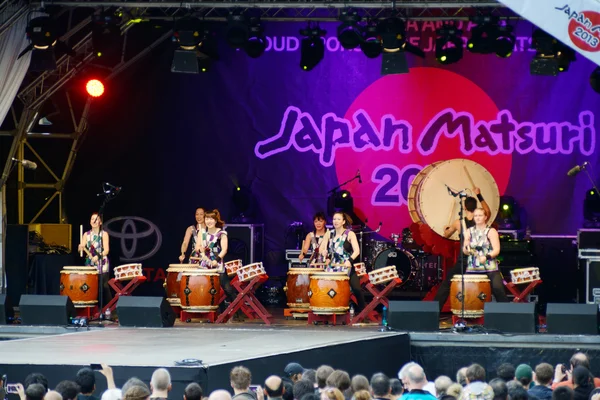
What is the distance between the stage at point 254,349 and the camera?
9.03 metres

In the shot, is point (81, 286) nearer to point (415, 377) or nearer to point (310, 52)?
point (310, 52)

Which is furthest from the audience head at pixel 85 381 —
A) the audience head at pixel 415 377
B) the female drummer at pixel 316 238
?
the female drummer at pixel 316 238

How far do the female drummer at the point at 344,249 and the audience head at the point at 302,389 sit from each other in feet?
21.1

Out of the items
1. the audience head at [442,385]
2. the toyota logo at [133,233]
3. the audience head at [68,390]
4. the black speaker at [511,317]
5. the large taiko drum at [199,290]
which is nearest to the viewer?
the audience head at [68,390]

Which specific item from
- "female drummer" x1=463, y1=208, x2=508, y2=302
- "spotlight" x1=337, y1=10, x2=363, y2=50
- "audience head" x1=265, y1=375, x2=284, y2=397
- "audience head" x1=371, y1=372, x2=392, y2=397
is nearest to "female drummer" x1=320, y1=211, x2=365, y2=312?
"female drummer" x1=463, y1=208, x2=508, y2=302

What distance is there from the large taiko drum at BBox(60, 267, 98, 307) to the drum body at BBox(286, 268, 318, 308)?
2.32 m

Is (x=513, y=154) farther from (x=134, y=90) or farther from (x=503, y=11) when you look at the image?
(x=134, y=90)

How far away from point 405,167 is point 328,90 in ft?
5.09

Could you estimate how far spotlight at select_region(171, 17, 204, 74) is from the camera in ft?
45.3

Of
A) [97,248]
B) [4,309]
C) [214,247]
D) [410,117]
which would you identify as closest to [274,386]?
[4,309]

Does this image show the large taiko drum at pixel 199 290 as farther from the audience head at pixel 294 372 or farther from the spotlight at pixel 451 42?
the audience head at pixel 294 372

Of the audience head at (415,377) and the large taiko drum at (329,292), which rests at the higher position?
the large taiko drum at (329,292)

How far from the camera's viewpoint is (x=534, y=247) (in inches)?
622

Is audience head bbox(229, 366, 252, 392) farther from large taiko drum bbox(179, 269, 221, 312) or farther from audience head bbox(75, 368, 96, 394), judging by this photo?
large taiko drum bbox(179, 269, 221, 312)
